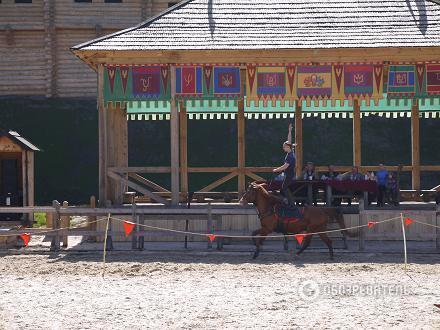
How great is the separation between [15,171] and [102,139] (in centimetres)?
353

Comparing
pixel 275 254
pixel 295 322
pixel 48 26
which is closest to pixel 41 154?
pixel 48 26

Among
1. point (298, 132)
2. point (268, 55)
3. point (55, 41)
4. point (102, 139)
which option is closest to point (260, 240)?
point (268, 55)

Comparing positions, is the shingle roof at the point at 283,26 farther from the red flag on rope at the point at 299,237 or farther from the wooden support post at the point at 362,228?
the red flag on rope at the point at 299,237

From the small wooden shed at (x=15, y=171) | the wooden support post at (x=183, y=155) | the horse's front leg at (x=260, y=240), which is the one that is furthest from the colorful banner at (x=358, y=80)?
the small wooden shed at (x=15, y=171)

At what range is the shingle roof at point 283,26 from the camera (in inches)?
675

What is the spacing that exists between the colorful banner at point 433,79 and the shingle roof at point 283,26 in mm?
726

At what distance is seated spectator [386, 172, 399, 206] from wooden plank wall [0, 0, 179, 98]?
16.7 m

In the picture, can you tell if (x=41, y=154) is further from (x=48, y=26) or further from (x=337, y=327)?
(x=337, y=327)

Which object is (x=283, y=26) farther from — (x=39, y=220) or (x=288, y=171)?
(x=39, y=220)

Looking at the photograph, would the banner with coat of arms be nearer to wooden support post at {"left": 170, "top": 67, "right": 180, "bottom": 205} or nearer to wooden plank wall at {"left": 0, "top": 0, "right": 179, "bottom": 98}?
wooden support post at {"left": 170, "top": 67, "right": 180, "bottom": 205}

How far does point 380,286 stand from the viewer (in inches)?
461

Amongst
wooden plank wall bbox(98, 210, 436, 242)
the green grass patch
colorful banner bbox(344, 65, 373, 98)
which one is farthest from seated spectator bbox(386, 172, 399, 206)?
the green grass patch

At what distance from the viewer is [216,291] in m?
11.5

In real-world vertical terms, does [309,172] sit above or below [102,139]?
below
